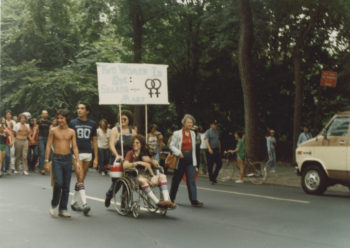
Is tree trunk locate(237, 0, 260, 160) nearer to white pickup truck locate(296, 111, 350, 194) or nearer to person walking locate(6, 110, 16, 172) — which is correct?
white pickup truck locate(296, 111, 350, 194)

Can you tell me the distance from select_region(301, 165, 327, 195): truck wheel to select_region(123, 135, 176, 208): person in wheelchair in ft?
17.6

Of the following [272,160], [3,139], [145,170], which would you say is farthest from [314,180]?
[3,139]

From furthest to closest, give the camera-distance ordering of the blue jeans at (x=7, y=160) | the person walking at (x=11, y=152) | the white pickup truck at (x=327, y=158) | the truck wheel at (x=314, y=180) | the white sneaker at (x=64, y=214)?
the person walking at (x=11, y=152)
the blue jeans at (x=7, y=160)
the truck wheel at (x=314, y=180)
the white pickup truck at (x=327, y=158)
the white sneaker at (x=64, y=214)

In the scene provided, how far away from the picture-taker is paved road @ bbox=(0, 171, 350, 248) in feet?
24.4

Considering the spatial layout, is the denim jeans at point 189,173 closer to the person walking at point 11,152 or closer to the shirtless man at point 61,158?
the shirtless man at point 61,158

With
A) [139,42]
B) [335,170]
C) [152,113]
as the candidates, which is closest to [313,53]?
[139,42]

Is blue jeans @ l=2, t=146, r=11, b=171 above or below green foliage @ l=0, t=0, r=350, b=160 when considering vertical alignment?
below

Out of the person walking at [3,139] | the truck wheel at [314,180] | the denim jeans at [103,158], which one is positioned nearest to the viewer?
the truck wheel at [314,180]

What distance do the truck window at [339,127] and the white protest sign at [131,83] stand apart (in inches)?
159

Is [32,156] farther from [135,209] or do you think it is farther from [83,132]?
[135,209]

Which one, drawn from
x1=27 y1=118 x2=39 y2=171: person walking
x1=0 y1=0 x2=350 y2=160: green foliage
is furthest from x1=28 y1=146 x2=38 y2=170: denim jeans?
→ x1=0 y1=0 x2=350 y2=160: green foliage

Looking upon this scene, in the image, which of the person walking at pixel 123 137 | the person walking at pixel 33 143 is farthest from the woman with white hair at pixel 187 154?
the person walking at pixel 33 143

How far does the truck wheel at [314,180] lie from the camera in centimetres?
1359

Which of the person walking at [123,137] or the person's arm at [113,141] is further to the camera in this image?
the person walking at [123,137]
